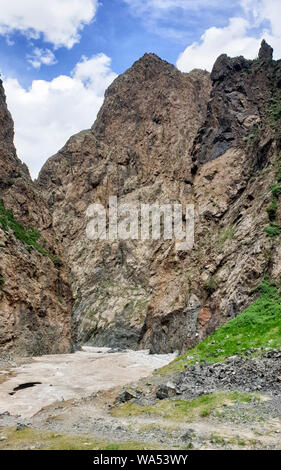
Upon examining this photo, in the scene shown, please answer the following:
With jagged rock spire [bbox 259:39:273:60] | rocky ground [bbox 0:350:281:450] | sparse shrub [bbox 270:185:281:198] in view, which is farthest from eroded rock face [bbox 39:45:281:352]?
rocky ground [bbox 0:350:281:450]

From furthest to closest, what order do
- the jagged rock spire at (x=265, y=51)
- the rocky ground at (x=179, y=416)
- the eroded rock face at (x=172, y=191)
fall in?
the jagged rock spire at (x=265, y=51), the eroded rock face at (x=172, y=191), the rocky ground at (x=179, y=416)

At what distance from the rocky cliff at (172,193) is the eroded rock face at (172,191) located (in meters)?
0.24

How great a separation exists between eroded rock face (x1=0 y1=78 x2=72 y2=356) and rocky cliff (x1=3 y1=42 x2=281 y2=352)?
0.80 meters

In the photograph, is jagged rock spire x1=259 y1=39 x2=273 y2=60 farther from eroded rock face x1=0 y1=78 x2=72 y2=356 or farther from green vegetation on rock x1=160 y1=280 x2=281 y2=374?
green vegetation on rock x1=160 y1=280 x2=281 y2=374

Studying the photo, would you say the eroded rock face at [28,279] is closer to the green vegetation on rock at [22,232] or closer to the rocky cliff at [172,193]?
the green vegetation on rock at [22,232]

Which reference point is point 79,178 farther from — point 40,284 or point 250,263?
point 250,263

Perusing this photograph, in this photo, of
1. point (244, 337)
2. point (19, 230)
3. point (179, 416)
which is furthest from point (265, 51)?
point (179, 416)

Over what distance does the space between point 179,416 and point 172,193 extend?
298ft

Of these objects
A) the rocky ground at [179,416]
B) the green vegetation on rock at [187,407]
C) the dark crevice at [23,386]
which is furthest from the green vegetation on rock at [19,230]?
the green vegetation on rock at [187,407]

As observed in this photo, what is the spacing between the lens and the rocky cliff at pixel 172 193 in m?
41.6

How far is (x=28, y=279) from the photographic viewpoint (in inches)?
1842

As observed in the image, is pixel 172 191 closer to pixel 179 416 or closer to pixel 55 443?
pixel 179 416

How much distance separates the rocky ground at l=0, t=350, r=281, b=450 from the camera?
11.0m

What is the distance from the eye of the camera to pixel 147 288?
89.8 metres
